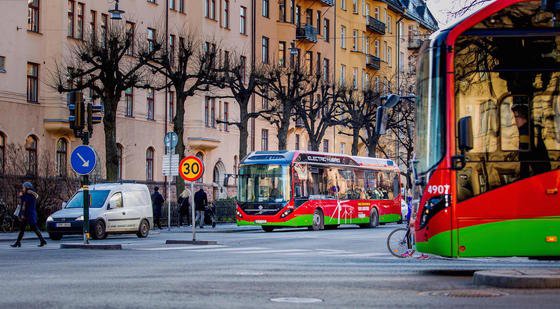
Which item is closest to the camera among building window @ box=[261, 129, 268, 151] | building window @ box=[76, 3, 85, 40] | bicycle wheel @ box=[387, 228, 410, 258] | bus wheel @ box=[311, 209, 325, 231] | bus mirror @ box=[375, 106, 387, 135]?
bus mirror @ box=[375, 106, 387, 135]

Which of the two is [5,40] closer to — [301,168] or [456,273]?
[301,168]

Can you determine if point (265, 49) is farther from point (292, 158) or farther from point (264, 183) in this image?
point (264, 183)

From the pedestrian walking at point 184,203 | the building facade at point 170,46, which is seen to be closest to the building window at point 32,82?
the building facade at point 170,46

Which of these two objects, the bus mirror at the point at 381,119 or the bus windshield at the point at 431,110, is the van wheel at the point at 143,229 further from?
the bus windshield at the point at 431,110

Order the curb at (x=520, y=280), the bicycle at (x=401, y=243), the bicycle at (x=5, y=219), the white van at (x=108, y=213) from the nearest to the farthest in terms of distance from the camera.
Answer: the curb at (x=520, y=280)
the bicycle at (x=401, y=243)
the white van at (x=108, y=213)
the bicycle at (x=5, y=219)

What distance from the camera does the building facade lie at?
50625mm

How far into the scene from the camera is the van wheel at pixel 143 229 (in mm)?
38516

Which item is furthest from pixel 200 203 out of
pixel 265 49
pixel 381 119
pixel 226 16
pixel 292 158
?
pixel 381 119

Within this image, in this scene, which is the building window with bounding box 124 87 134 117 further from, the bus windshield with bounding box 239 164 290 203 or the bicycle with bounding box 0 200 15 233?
the bicycle with bounding box 0 200 15 233

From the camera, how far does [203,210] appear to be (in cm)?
4747

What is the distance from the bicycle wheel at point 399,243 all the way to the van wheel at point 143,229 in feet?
51.7

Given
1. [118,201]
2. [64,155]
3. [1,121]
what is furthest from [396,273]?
[64,155]

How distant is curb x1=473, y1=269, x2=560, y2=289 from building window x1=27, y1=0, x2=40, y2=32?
38827 millimetres

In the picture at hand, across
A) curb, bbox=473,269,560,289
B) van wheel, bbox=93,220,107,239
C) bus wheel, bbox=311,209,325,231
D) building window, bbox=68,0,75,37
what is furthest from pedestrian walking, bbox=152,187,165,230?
curb, bbox=473,269,560,289
